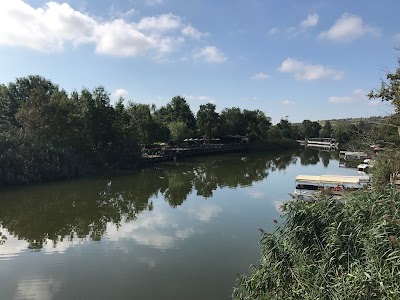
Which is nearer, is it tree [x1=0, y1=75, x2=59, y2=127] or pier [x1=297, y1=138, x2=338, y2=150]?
tree [x1=0, y1=75, x2=59, y2=127]

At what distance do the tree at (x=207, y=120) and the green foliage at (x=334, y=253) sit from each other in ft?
196

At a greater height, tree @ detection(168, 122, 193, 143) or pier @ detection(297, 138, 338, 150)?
tree @ detection(168, 122, 193, 143)

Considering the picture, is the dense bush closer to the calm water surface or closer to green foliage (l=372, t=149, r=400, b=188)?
the calm water surface

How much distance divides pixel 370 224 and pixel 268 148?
237 ft

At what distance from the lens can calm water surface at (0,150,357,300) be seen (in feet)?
30.6

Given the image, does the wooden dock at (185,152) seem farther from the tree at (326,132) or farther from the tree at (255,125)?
the tree at (326,132)

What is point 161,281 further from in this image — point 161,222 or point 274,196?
point 274,196

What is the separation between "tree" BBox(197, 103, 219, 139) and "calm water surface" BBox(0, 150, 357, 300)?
4071 cm

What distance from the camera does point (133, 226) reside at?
15914 mm

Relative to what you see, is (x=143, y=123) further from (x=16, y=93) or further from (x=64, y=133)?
(x=16, y=93)

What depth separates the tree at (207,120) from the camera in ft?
219

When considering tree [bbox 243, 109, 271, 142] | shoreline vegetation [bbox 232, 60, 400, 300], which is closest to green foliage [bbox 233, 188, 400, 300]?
shoreline vegetation [bbox 232, 60, 400, 300]

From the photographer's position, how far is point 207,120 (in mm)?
67250

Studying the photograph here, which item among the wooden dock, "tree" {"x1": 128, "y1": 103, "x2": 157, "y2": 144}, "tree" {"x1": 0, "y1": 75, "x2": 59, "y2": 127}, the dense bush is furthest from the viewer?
"tree" {"x1": 128, "y1": 103, "x2": 157, "y2": 144}
